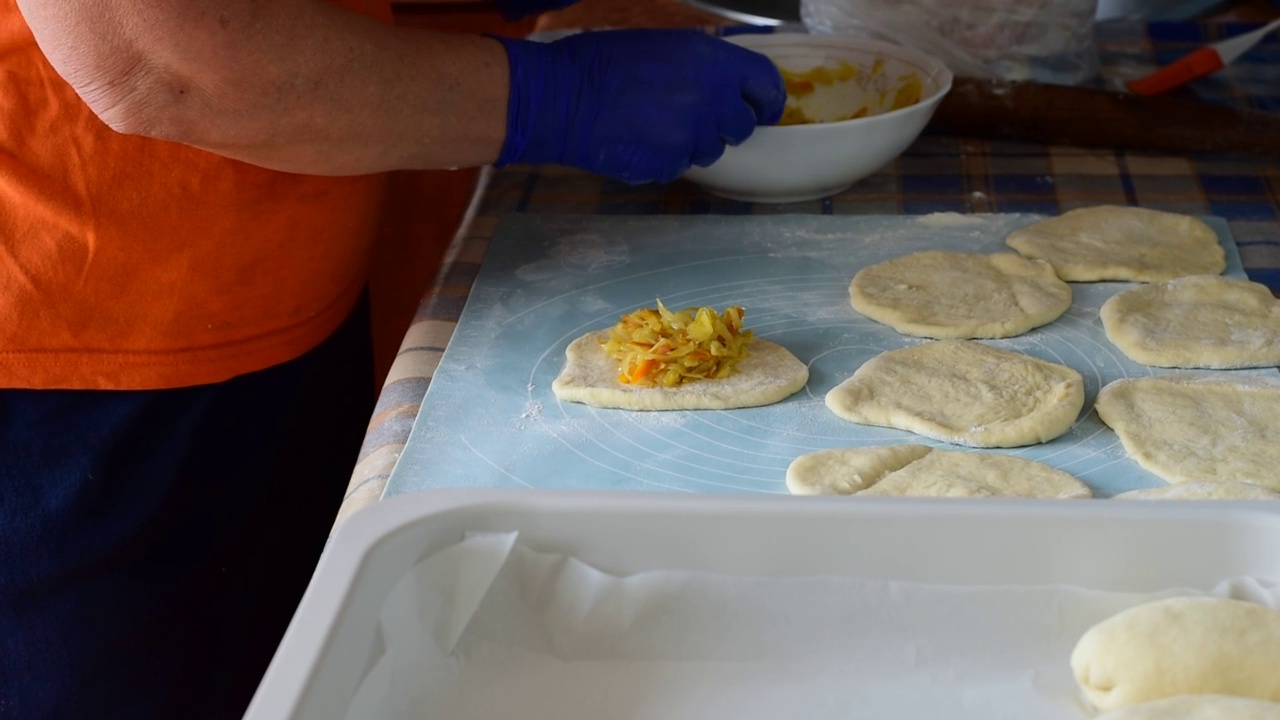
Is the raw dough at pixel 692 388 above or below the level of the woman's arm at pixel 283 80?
below

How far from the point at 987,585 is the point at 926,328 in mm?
634

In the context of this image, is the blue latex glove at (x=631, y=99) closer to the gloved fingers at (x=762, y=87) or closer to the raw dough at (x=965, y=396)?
the gloved fingers at (x=762, y=87)

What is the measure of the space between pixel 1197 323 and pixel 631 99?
75 cm

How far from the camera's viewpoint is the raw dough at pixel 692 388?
4.30 feet

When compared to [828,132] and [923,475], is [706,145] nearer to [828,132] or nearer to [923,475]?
[828,132]

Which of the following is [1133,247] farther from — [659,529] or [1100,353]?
[659,529]

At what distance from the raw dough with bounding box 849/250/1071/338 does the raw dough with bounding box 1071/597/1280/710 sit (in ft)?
2.22

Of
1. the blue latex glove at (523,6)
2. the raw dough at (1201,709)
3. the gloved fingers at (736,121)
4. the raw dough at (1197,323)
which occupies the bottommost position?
the raw dough at (1197,323)

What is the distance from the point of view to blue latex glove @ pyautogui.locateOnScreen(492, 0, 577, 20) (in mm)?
1950

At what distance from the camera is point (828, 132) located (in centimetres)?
164

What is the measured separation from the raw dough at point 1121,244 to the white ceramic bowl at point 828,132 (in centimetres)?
23

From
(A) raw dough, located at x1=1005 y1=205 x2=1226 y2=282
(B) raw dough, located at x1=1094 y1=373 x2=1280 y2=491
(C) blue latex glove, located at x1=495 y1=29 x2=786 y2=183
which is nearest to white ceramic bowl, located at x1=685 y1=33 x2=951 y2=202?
(C) blue latex glove, located at x1=495 y1=29 x2=786 y2=183

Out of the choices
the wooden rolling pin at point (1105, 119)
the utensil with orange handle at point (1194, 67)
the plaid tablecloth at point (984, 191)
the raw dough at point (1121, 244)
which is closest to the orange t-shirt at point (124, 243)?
the plaid tablecloth at point (984, 191)

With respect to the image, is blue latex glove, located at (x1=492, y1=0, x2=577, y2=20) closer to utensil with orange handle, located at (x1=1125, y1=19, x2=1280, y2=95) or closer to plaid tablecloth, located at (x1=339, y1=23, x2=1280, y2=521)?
plaid tablecloth, located at (x1=339, y1=23, x2=1280, y2=521)
